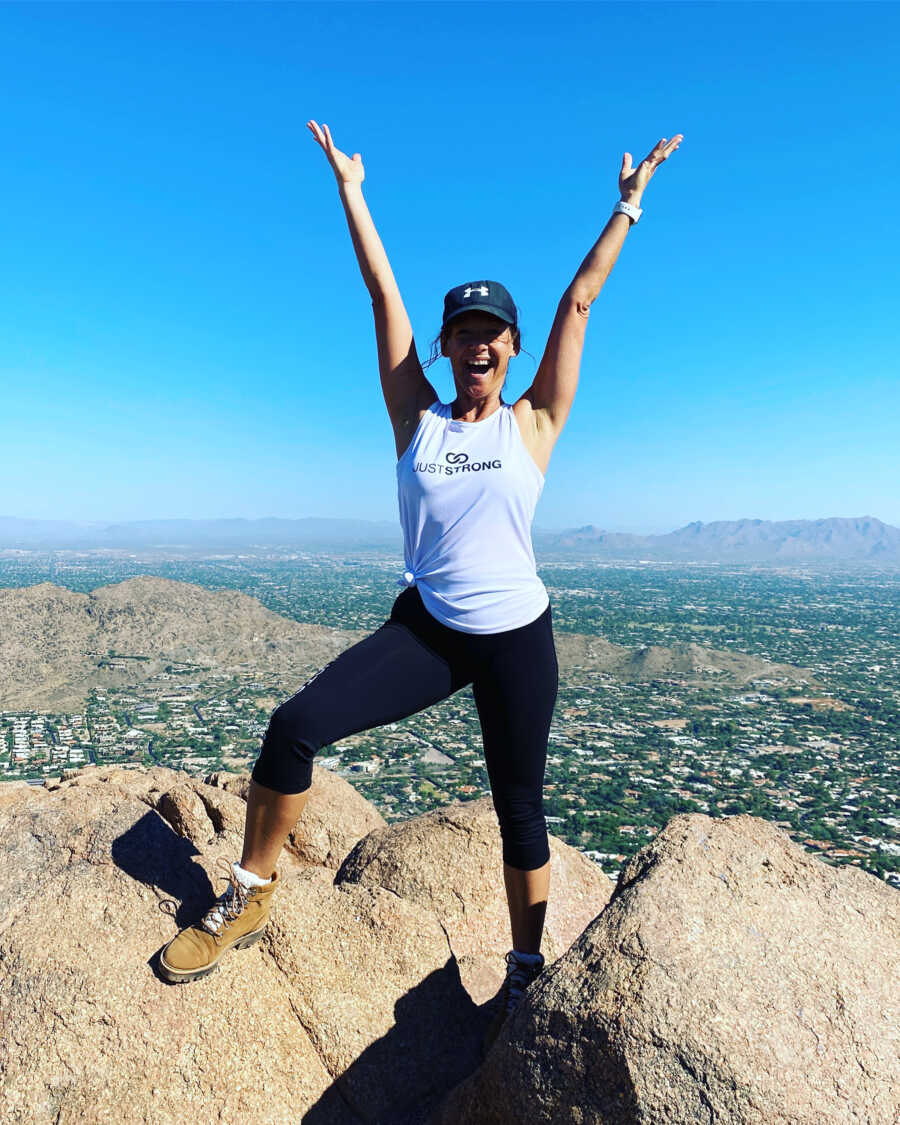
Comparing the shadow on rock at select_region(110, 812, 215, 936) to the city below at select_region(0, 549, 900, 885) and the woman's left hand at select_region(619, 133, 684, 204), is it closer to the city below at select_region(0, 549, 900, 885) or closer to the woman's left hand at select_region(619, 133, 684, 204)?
the woman's left hand at select_region(619, 133, 684, 204)

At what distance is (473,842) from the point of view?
5.64 metres

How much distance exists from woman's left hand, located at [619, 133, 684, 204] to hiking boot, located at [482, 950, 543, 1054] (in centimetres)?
361

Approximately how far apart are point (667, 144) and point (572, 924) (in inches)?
200

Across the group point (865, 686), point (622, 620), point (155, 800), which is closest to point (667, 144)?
point (155, 800)

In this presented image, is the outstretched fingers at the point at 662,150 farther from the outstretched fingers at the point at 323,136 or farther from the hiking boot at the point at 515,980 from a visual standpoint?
the hiking boot at the point at 515,980

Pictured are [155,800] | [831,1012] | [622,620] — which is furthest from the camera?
[622,620]

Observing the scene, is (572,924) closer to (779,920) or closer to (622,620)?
(779,920)

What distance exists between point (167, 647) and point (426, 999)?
174 feet

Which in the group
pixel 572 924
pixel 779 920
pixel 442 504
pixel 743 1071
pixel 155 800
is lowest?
pixel 572 924

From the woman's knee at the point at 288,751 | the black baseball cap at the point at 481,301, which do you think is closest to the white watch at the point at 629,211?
the black baseball cap at the point at 481,301

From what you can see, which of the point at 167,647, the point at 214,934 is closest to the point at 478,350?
the point at 214,934

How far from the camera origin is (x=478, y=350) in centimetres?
336

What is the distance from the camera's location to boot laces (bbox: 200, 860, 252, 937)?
334 cm

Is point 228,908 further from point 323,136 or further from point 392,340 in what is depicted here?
point 323,136
